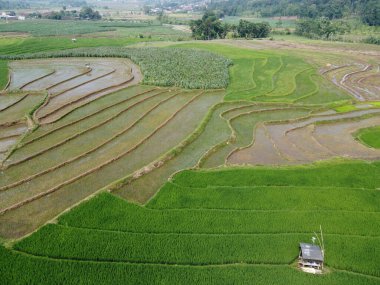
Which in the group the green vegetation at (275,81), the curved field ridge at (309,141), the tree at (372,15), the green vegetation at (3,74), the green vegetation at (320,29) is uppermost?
the tree at (372,15)

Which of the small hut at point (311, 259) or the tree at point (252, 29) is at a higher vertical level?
the tree at point (252, 29)

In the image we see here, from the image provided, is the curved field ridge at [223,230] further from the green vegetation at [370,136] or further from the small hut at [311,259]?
the green vegetation at [370,136]

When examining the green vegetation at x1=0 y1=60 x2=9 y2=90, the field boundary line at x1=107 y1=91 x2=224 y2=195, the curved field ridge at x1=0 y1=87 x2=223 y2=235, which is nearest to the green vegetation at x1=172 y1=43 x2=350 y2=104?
the curved field ridge at x1=0 y1=87 x2=223 y2=235

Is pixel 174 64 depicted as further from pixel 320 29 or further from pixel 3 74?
pixel 320 29

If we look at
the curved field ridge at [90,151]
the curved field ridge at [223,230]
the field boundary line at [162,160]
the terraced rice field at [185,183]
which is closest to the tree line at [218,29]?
the terraced rice field at [185,183]

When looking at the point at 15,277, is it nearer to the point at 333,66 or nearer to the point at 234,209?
the point at 234,209
